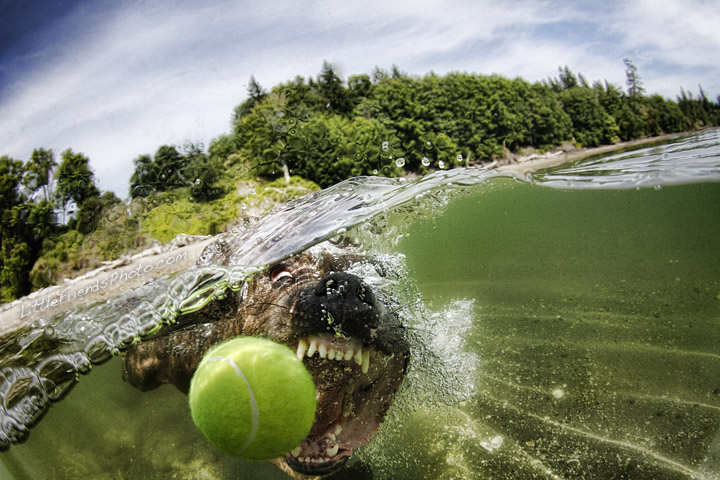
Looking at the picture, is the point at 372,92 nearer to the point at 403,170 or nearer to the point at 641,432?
the point at 403,170

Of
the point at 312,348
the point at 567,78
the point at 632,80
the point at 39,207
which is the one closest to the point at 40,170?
the point at 39,207

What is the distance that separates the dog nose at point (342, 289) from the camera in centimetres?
258

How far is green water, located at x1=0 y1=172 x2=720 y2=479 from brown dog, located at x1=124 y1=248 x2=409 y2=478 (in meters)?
0.24

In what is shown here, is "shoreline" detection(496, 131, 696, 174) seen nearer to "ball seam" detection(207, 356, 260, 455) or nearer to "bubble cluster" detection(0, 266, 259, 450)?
"bubble cluster" detection(0, 266, 259, 450)

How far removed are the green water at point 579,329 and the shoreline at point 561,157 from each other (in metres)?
0.21

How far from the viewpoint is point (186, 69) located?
3.75 m

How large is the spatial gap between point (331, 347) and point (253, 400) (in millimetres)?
708

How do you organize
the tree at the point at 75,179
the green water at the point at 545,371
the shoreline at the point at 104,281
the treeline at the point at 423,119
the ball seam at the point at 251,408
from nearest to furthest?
the ball seam at the point at 251,408 < the green water at the point at 545,371 < the shoreline at the point at 104,281 < the tree at the point at 75,179 < the treeline at the point at 423,119

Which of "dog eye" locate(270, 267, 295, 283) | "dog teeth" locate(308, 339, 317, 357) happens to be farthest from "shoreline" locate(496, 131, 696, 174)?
"dog teeth" locate(308, 339, 317, 357)

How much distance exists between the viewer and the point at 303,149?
12.9 ft

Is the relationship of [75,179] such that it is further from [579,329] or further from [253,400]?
[579,329]

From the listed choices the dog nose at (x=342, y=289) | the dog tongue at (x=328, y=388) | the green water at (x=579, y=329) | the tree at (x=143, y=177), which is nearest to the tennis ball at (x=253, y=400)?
the dog tongue at (x=328, y=388)

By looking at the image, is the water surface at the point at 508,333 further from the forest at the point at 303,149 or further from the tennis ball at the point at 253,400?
the tennis ball at the point at 253,400

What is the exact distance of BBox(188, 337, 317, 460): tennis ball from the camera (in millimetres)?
1980
